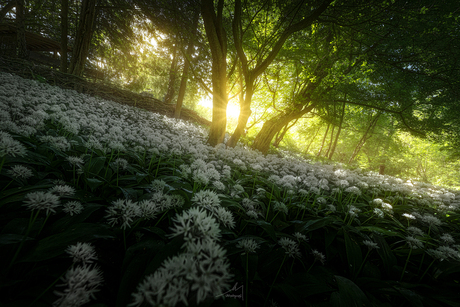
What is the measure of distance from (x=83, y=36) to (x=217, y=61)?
779 centimetres

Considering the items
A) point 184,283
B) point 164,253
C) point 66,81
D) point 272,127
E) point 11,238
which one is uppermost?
point 272,127

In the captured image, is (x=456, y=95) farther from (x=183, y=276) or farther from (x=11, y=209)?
(x=11, y=209)

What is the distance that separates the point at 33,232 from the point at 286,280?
193cm

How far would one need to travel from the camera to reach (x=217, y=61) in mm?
5129

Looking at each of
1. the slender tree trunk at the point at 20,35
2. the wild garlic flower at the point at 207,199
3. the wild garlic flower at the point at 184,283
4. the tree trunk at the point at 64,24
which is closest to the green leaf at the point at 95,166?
the wild garlic flower at the point at 207,199

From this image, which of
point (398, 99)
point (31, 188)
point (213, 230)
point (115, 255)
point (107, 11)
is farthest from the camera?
point (107, 11)

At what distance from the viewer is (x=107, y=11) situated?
356 inches

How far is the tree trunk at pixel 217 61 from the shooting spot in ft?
15.4

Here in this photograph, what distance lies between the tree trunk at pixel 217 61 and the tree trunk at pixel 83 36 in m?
6.92

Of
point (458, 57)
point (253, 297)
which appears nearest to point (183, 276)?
point (253, 297)

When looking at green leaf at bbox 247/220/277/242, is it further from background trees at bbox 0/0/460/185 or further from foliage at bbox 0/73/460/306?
background trees at bbox 0/0/460/185

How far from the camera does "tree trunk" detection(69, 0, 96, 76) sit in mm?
7500

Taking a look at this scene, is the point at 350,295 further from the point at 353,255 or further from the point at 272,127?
the point at 272,127

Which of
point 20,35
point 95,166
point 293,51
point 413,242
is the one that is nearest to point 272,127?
point 293,51
